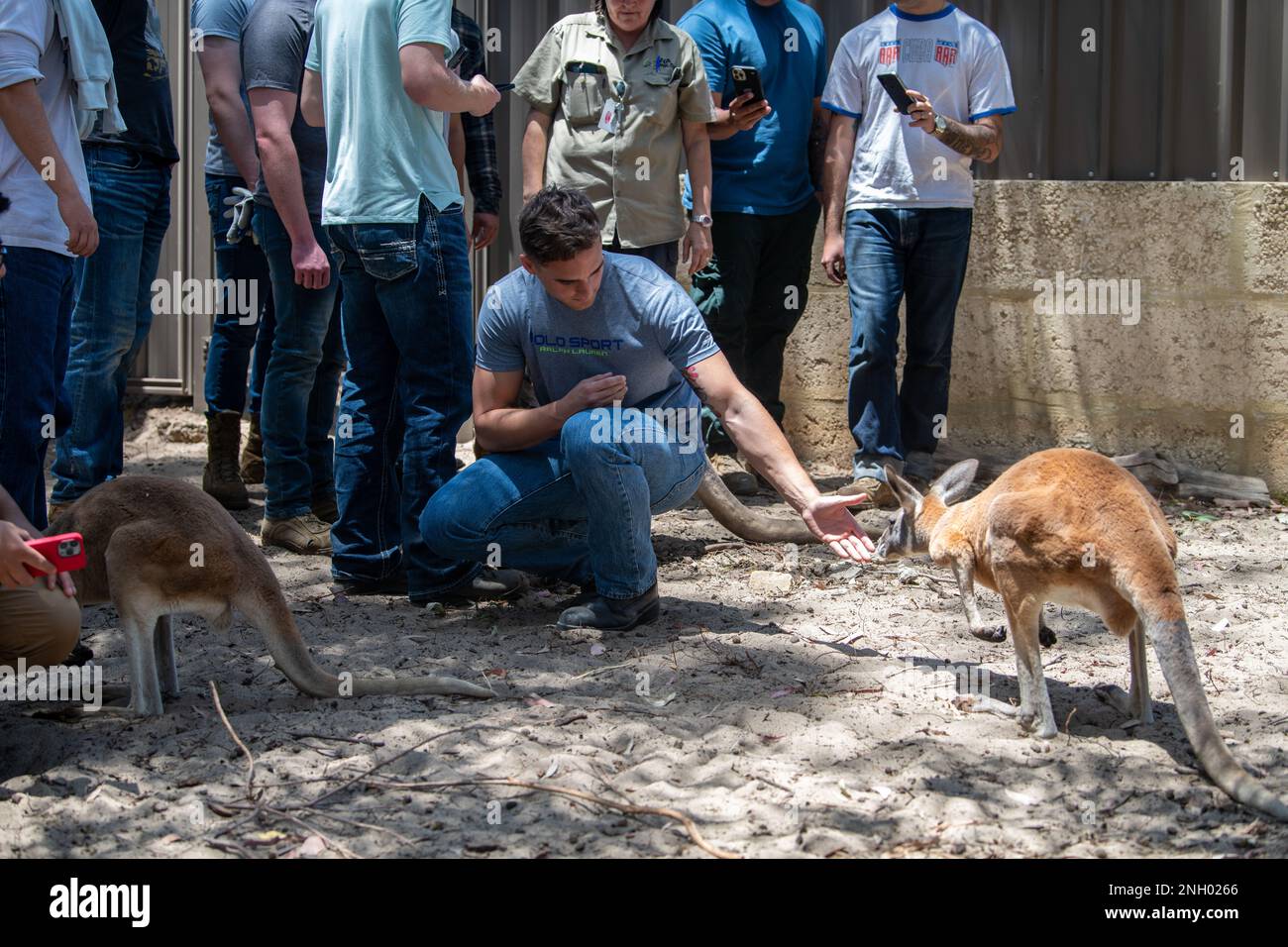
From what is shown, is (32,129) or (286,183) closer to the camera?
(32,129)

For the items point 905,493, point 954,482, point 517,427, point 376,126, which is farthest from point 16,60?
point 954,482

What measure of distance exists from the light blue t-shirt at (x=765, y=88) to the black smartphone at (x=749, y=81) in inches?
10.1

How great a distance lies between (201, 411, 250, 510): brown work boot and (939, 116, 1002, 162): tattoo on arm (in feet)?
11.4

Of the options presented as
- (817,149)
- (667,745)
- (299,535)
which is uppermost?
(817,149)

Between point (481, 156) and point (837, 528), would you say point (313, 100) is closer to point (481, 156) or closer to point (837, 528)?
point (481, 156)

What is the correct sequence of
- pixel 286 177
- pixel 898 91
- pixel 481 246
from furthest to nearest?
pixel 898 91, pixel 481 246, pixel 286 177

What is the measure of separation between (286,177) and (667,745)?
281 centimetres

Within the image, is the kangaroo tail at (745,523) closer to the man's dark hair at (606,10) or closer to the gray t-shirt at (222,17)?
the man's dark hair at (606,10)

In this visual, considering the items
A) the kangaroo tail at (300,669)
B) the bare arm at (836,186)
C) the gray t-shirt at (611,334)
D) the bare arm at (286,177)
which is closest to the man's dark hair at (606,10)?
the bare arm at (836,186)

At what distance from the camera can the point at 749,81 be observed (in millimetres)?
6266

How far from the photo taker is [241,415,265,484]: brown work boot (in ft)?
23.0

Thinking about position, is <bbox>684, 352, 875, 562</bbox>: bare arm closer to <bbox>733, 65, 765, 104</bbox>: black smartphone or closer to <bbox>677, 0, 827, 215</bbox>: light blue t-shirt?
<bbox>733, 65, 765, 104</bbox>: black smartphone

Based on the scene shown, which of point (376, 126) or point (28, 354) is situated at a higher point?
point (376, 126)

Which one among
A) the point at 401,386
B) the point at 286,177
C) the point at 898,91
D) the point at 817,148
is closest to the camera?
the point at 401,386
